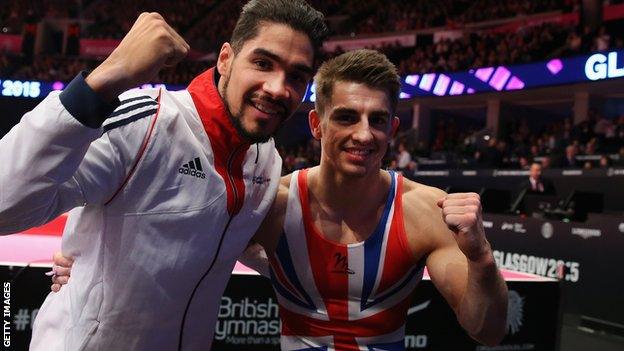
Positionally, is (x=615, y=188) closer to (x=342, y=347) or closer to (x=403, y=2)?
(x=342, y=347)

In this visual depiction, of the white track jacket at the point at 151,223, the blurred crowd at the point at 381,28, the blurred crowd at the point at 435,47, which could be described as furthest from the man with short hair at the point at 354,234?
the blurred crowd at the point at 381,28

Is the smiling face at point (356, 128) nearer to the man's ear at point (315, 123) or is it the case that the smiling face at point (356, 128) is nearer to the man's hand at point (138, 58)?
the man's ear at point (315, 123)

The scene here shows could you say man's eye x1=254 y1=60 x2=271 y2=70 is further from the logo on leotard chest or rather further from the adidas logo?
the logo on leotard chest

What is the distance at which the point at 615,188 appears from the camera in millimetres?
10031

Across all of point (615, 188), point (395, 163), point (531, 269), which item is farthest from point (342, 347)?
point (395, 163)

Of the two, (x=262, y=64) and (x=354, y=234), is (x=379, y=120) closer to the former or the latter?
(x=354, y=234)

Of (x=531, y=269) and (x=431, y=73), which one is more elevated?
(x=431, y=73)

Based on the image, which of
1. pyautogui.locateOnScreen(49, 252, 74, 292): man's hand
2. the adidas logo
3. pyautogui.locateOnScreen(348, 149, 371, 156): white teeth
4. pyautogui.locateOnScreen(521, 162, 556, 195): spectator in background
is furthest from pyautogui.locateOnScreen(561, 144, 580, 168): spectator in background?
pyautogui.locateOnScreen(49, 252, 74, 292): man's hand

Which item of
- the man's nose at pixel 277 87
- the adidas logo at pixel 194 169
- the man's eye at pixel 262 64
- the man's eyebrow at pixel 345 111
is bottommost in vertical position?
the adidas logo at pixel 194 169

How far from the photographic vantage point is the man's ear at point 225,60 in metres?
1.87

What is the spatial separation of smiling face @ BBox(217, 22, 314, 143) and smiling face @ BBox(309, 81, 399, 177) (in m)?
0.40

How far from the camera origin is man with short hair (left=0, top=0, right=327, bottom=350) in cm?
139

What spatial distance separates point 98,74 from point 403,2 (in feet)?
81.4

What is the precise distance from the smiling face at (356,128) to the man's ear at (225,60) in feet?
1.68
